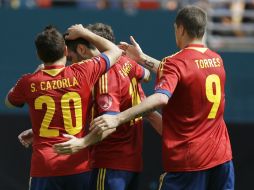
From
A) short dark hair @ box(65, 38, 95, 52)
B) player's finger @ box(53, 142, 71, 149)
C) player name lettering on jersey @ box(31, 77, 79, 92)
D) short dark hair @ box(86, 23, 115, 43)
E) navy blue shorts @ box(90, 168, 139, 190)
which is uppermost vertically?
short dark hair @ box(86, 23, 115, 43)

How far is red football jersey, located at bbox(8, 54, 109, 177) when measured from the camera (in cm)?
589

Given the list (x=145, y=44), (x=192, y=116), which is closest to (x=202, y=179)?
(x=192, y=116)

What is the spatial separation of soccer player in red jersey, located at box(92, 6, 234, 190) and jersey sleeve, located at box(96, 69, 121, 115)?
41cm

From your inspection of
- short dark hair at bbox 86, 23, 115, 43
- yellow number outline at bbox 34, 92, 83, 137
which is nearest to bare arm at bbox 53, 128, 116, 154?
yellow number outline at bbox 34, 92, 83, 137

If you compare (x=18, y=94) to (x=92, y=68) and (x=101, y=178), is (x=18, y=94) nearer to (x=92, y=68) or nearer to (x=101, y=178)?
(x=92, y=68)

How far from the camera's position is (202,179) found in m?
5.82

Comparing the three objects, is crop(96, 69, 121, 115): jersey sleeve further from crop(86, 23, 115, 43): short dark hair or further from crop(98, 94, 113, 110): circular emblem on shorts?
crop(86, 23, 115, 43): short dark hair

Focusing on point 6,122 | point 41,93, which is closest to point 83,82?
point 41,93

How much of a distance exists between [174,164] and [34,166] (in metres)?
1.07

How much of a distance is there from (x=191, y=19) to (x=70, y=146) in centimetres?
127

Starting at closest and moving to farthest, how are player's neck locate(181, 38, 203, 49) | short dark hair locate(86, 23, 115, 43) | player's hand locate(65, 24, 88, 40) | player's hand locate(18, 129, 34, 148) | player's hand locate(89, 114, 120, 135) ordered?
player's hand locate(89, 114, 120, 135) < player's neck locate(181, 38, 203, 49) < player's hand locate(65, 24, 88, 40) < short dark hair locate(86, 23, 115, 43) < player's hand locate(18, 129, 34, 148)

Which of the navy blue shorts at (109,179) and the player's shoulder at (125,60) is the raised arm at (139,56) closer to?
the player's shoulder at (125,60)

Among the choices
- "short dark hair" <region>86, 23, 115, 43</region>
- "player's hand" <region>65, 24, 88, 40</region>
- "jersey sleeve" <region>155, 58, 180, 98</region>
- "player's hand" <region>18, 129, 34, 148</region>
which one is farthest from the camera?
"player's hand" <region>18, 129, 34, 148</region>

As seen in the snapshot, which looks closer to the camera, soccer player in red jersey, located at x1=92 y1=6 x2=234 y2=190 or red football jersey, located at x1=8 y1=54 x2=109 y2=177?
soccer player in red jersey, located at x1=92 y1=6 x2=234 y2=190
